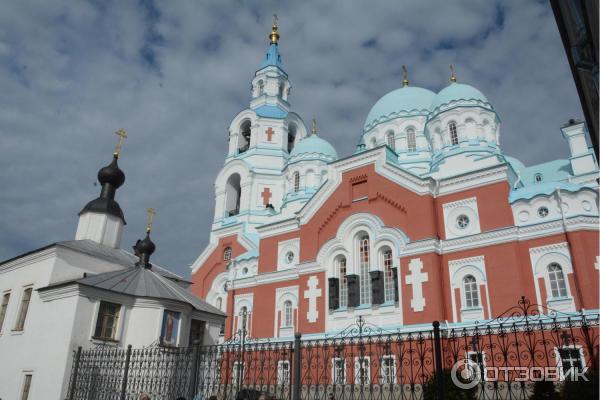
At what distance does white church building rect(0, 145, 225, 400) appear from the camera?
12.4 m

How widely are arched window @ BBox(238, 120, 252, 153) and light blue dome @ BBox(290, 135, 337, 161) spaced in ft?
18.1

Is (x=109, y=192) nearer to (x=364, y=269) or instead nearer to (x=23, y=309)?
(x=23, y=309)

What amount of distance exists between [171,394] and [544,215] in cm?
1314

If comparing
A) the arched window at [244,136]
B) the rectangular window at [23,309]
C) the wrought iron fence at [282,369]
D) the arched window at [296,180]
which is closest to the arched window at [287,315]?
the arched window at [296,180]

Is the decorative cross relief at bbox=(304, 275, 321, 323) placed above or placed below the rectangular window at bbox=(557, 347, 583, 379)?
above

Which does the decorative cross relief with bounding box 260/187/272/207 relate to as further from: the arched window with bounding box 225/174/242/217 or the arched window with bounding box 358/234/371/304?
the arched window with bounding box 358/234/371/304

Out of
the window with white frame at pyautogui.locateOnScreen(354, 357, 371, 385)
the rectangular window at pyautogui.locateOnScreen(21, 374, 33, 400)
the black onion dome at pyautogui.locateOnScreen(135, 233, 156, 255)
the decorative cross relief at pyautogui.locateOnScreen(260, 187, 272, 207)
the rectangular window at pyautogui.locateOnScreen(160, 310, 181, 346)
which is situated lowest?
the rectangular window at pyautogui.locateOnScreen(21, 374, 33, 400)

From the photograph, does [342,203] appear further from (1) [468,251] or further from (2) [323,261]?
(1) [468,251]

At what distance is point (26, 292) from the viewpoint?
14.9m

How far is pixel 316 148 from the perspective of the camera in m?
26.1

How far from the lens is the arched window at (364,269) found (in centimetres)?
1770

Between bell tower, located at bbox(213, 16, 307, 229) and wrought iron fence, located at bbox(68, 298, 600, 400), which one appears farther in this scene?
bell tower, located at bbox(213, 16, 307, 229)

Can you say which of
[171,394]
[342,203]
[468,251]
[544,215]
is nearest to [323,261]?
[342,203]

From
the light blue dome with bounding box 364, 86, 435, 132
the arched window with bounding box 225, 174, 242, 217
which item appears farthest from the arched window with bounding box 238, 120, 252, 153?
the light blue dome with bounding box 364, 86, 435, 132
